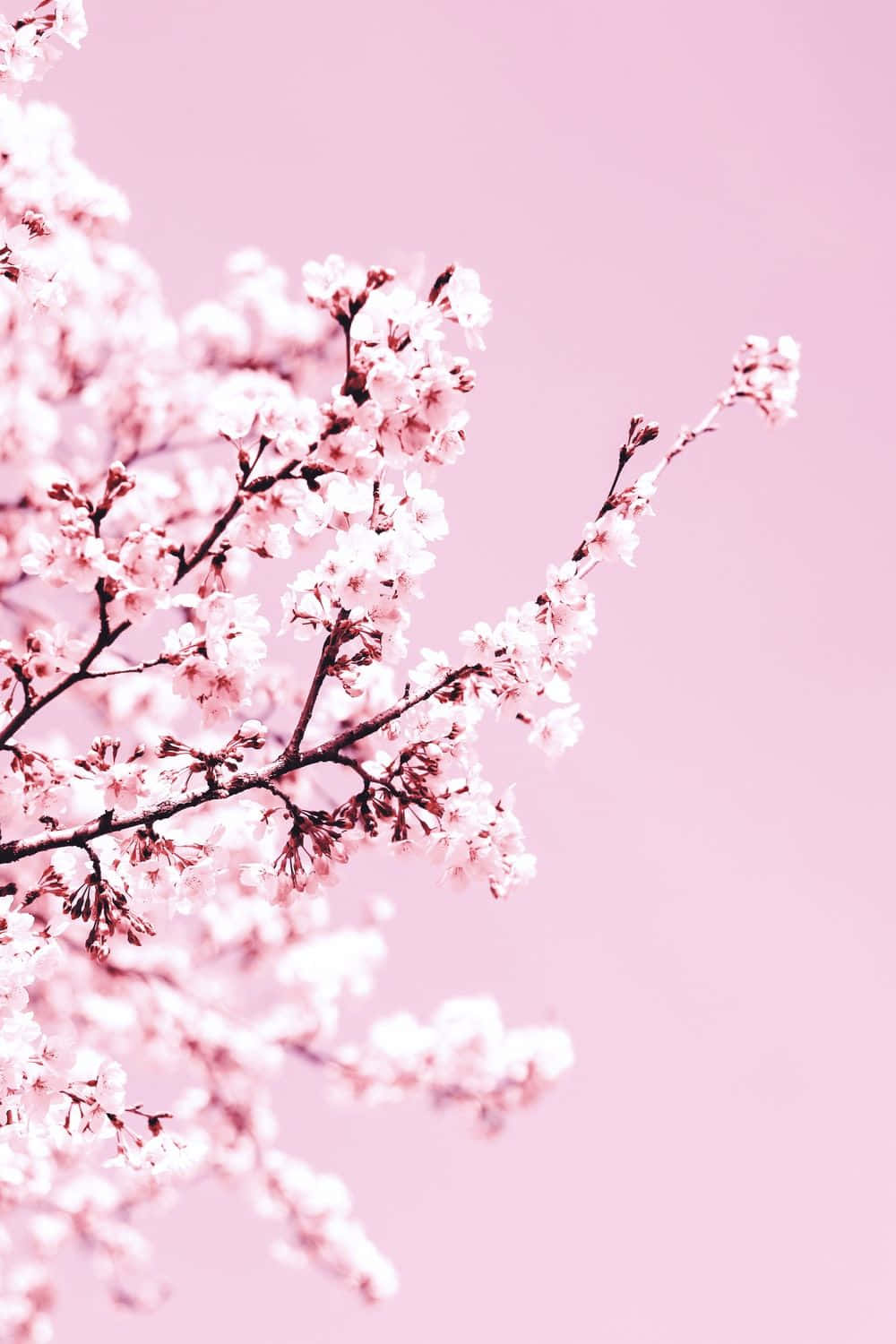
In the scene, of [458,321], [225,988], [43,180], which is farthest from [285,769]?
[225,988]

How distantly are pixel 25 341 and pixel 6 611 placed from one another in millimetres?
2352

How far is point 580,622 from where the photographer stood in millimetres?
3371

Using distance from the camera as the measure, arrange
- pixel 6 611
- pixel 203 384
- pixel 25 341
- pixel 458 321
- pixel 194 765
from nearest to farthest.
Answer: pixel 458 321
pixel 194 765
pixel 6 611
pixel 25 341
pixel 203 384

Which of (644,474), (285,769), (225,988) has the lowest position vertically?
(285,769)

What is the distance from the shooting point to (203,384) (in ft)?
27.3

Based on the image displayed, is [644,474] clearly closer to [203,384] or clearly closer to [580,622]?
[580,622]

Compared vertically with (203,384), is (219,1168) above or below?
below

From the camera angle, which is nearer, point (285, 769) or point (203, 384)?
point (285, 769)

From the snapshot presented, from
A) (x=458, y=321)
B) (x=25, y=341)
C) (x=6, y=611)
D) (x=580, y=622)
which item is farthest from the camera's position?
(x=25, y=341)

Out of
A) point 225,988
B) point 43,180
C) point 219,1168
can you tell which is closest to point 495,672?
point 43,180

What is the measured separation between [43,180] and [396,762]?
5535mm

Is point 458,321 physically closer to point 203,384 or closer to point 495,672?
point 495,672

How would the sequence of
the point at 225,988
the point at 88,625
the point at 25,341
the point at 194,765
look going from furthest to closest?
1. the point at 225,988
2. the point at 25,341
3. the point at 88,625
4. the point at 194,765

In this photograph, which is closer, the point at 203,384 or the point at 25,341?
the point at 25,341
